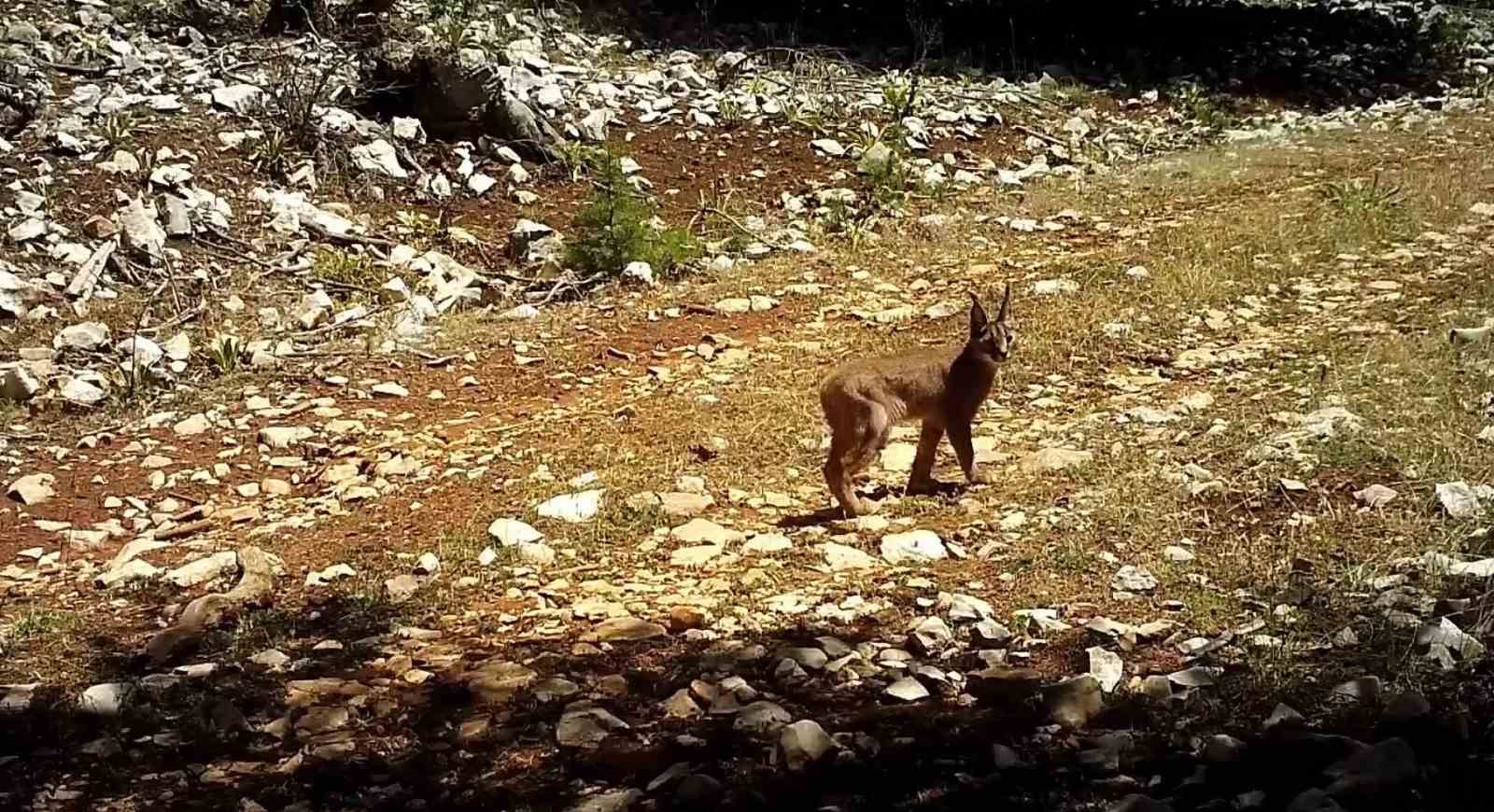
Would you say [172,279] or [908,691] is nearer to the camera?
[908,691]

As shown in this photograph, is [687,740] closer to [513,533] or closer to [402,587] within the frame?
[402,587]

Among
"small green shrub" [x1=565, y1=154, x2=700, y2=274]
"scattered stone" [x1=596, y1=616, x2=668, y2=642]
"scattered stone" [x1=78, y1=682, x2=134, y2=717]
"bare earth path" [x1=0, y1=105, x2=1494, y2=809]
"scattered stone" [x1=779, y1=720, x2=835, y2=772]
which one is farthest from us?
"small green shrub" [x1=565, y1=154, x2=700, y2=274]

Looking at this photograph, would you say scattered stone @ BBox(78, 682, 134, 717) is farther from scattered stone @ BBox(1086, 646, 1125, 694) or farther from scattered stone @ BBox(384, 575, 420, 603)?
scattered stone @ BBox(1086, 646, 1125, 694)

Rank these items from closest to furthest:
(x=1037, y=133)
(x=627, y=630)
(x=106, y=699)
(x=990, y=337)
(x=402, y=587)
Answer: (x=106, y=699)
(x=627, y=630)
(x=402, y=587)
(x=990, y=337)
(x=1037, y=133)

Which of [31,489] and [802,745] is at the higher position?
[802,745]

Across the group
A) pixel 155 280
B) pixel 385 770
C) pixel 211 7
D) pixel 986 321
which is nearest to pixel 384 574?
pixel 385 770

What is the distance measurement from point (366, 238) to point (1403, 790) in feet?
23.2

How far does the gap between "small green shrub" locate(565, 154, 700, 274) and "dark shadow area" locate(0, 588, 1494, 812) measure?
458cm

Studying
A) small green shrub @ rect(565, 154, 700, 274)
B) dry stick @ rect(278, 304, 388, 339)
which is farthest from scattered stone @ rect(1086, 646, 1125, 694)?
small green shrub @ rect(565, 154, 700, 274)

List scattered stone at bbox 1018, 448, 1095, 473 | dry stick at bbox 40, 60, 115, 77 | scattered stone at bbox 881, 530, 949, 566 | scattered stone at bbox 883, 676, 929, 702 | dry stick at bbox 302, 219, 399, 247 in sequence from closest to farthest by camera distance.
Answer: scattered stone at bbox 883, 676, 929, 702, scattered stone at bbox 881, 530, 949, 566, scattered stone at bbox 1018, 448, 1095, 473, dry stick at bbox 302, 219, 399, 247, dry stick at bbox 40, 60, 115, 77

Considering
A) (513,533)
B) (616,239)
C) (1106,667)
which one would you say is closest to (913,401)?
(513,533)

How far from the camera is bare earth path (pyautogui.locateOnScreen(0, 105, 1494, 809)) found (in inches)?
133

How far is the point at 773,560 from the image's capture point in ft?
15.8

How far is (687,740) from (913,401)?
7.19 feet
